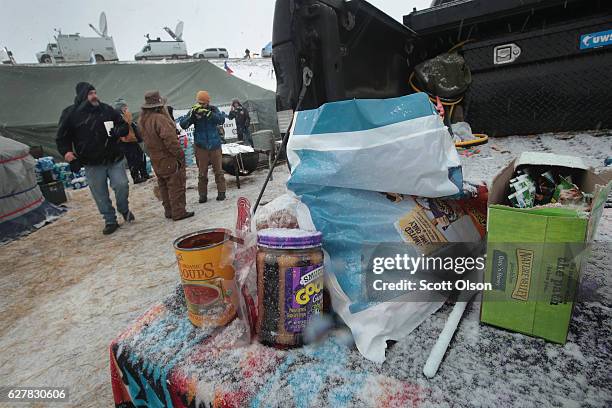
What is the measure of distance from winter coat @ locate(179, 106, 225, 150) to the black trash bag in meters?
3.10

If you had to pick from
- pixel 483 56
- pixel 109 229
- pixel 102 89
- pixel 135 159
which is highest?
pixel 102 89

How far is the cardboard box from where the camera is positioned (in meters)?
0.81

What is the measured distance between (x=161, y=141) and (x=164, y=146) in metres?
0.07

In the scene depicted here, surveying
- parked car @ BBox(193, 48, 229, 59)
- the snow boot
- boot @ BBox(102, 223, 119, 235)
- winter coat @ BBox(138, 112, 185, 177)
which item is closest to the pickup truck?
winter coat @ BBox(138, 112, 185, 177)

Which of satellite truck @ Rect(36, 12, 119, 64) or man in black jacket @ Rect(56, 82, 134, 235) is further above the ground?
satellite truck @ Rect(36, 12, 119, 64)

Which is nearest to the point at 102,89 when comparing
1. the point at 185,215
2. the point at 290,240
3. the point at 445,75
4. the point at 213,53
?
the point at 185,215

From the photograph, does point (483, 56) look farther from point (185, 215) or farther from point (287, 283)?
point (185, 215)

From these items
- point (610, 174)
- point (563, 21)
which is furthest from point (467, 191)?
point (563, 21)

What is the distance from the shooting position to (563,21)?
2.50 meters

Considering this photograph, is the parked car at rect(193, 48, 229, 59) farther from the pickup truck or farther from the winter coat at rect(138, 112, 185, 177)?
the pickup truck

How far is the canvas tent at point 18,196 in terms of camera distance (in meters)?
5.04

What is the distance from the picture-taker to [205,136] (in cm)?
497

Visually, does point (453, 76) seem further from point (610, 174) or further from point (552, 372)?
point (552, 372)

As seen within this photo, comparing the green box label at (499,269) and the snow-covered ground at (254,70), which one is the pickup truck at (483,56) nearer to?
the green box label at (499,269)
